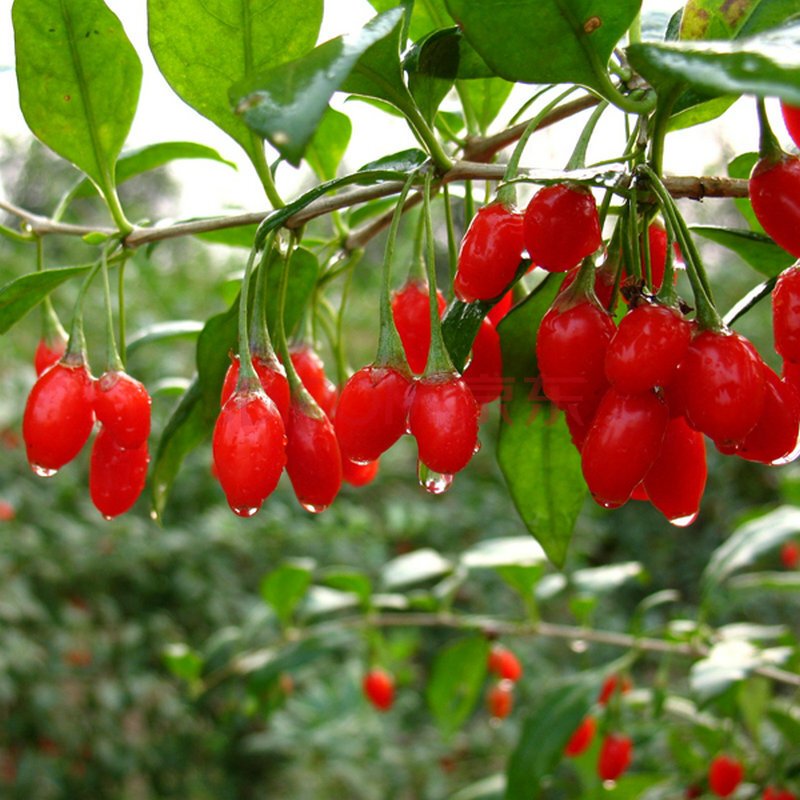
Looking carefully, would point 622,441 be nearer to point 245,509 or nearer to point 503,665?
point 245,509

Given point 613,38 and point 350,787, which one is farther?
point 350,787

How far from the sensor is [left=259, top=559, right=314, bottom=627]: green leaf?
6.86 ft

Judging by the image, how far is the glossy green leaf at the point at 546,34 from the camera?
2.00ft

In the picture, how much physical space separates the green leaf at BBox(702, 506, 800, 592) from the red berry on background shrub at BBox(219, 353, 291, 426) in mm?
1192

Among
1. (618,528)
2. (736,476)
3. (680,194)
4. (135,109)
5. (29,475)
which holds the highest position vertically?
(135,109)

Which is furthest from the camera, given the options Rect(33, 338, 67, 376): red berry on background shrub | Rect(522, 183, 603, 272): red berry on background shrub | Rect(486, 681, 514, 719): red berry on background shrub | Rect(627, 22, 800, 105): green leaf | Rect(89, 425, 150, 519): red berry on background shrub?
Rect(486, 681, 514, 719): red berry on background shrub

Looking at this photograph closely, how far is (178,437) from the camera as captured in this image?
38.0 inches

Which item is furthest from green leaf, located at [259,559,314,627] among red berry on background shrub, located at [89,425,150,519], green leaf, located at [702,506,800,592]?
red berry on background shrub, located at [89,425,150,519]

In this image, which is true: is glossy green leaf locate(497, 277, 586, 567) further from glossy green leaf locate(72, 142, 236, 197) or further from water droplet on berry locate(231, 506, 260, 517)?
glossy green leaf locate(72, 142, 236, 197)

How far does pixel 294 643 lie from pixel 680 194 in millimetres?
1744

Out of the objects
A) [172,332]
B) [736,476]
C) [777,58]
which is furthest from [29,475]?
[736,476]

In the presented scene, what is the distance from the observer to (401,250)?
21.8ft

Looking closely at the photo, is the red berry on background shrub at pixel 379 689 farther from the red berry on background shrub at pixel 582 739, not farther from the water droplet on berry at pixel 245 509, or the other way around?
the water droplet on berry at pixel 245 509

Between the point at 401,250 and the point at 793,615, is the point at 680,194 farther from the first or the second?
the point at 793,615
